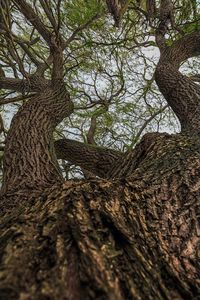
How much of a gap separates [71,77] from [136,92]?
4.41ft

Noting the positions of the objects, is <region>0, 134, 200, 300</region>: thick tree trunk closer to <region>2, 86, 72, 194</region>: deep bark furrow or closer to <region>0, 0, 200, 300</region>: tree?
<region>0, 0, 200, 300</region>: tree

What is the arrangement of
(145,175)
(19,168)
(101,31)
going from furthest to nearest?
1. (101,31)
2. (19,168)
3. (145,175)

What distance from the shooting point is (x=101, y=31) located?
15.6ft

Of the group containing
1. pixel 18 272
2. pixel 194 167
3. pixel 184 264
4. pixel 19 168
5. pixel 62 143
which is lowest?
pixel 184 264

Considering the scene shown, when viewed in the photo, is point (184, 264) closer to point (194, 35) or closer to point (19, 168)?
point (19, 168)

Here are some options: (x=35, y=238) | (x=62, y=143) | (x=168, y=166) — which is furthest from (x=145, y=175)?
(x=62, y=143)

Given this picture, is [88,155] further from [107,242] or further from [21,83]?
[107,242]

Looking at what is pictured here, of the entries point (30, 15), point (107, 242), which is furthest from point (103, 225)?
point (30, 15)

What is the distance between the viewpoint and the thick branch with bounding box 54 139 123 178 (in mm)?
3438

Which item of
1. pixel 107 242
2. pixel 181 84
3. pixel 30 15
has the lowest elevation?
pixel 107 242

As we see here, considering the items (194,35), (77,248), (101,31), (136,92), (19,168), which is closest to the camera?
(77,248)

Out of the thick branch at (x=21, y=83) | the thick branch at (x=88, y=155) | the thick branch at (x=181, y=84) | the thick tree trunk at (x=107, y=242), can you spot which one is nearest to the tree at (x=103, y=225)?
the thick tree trunk at (x=107, y=242)

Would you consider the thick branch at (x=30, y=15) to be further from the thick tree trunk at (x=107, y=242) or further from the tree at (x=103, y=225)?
the thick tree trunk at (x=107, y=242)

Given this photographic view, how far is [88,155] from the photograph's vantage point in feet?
11.6
